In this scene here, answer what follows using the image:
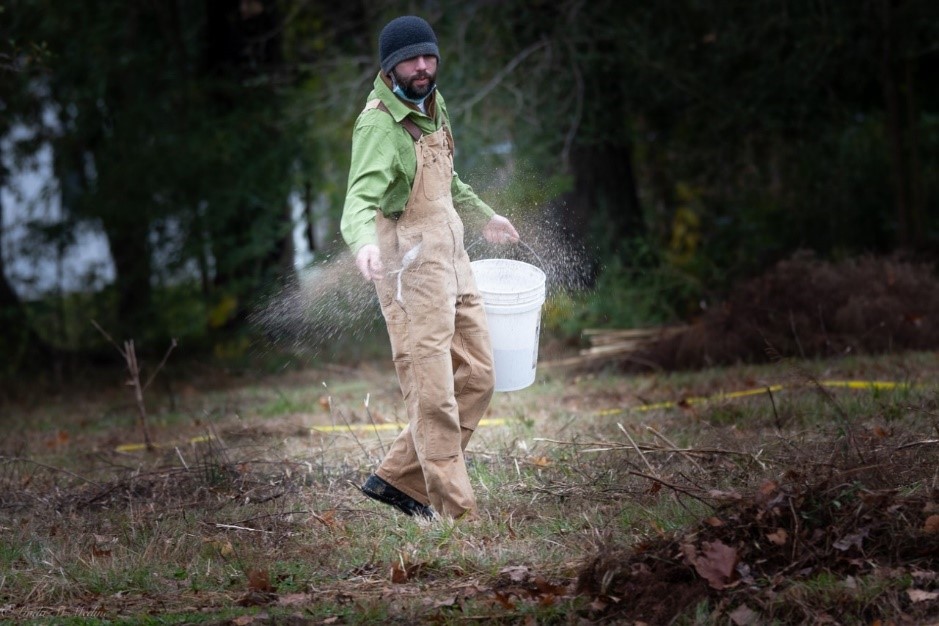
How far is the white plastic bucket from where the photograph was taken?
17.3 feet

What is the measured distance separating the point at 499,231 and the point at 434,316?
731mm

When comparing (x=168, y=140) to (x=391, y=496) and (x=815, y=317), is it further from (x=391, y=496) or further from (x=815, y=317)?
(x=391, y=496)

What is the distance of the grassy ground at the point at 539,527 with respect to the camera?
12.6ft

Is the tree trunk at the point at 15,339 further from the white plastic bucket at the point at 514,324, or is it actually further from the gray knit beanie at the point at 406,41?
the gray knit beanie at the point at 406,41

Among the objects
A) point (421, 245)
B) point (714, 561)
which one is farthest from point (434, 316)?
point (714, 561)

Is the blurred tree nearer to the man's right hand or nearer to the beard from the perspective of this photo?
the beard

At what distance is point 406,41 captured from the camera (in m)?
4.76

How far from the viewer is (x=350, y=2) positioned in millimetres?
13977

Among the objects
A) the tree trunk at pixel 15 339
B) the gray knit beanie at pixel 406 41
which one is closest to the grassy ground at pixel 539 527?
the gray knit beanie at pixel 406 41

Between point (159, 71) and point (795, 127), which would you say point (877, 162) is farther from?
point (159, 71)

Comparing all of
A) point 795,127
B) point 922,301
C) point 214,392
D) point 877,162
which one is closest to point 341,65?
point 214,392

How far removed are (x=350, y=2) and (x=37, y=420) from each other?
644cm

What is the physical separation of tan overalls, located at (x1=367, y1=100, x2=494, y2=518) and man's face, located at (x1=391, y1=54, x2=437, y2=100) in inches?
5.9

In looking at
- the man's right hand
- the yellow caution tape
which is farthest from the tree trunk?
the man's right hand
